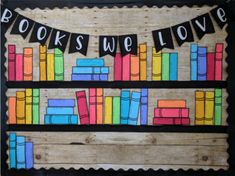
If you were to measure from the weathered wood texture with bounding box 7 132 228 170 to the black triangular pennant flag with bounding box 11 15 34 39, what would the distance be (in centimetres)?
63

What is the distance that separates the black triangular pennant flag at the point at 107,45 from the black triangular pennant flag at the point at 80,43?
9 centimetres

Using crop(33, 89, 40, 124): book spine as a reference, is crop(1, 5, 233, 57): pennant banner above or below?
above

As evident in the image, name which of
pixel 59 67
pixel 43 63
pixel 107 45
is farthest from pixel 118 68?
pixel 43 63

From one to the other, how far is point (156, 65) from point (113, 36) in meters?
0.31

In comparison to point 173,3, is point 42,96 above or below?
below

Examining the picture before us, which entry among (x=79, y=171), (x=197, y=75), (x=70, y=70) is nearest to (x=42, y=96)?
(x=70, y=70)

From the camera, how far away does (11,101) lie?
1.79 metres

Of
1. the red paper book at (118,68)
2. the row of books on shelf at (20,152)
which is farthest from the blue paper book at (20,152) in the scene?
the red paper book at (118,68)

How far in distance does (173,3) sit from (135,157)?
0.96 m

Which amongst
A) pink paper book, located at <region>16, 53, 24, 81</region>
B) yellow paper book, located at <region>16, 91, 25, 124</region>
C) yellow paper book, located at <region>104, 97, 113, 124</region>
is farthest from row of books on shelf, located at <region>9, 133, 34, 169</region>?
yellow paper book, located at <region>104, 97, 113, 124</region>

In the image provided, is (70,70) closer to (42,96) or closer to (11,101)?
(42,96)

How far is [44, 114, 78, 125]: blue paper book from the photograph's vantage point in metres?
1.76

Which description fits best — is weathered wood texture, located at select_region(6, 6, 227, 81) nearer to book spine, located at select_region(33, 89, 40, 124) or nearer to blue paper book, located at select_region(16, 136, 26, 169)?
book spine, located at select_region(33, 89, 40, 124)

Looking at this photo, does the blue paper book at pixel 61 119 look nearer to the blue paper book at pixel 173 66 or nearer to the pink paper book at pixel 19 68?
the pink paper book at pixel 19 68
